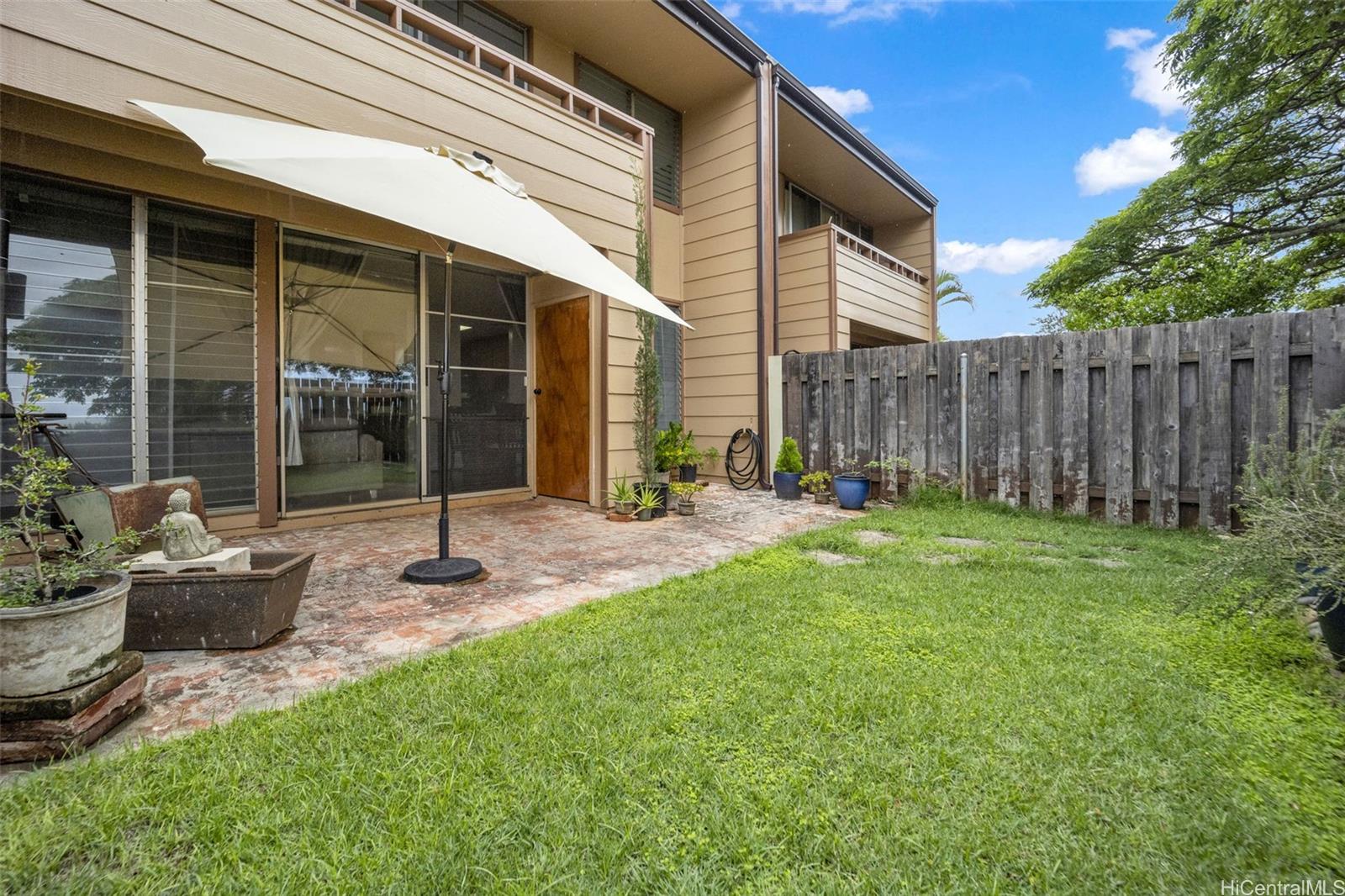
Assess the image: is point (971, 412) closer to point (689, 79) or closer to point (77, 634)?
point (689, 79)

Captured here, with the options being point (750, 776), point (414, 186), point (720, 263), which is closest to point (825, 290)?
point (720, 263)

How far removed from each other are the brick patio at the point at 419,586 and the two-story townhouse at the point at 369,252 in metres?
0.94

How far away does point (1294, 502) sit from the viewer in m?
2.29

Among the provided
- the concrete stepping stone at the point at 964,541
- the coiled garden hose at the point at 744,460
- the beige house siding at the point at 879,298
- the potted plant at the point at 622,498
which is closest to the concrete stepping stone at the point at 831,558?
the concrete stepping stone at the point at 964,541

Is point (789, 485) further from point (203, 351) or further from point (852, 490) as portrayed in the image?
point (203, 351)

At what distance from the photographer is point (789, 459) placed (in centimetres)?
688

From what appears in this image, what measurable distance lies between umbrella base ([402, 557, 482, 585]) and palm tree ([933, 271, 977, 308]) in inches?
632

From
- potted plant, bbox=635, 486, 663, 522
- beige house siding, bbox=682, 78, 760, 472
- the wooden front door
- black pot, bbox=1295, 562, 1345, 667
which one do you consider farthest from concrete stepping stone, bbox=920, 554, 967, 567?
beige house siding, bbox=682, 78, 760, 472

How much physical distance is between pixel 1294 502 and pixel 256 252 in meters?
6.83

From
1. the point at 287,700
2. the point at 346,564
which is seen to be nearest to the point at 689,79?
the point at 346,564

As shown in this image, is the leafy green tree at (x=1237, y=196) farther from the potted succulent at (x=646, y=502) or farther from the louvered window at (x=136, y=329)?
the louvered window at (x=136, y=329)

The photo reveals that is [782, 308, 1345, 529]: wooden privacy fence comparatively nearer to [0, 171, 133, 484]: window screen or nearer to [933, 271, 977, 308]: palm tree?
[0, 171, 133, 484]: window screen

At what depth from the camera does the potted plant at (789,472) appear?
22.5 feet

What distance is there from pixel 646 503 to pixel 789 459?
2224mm
